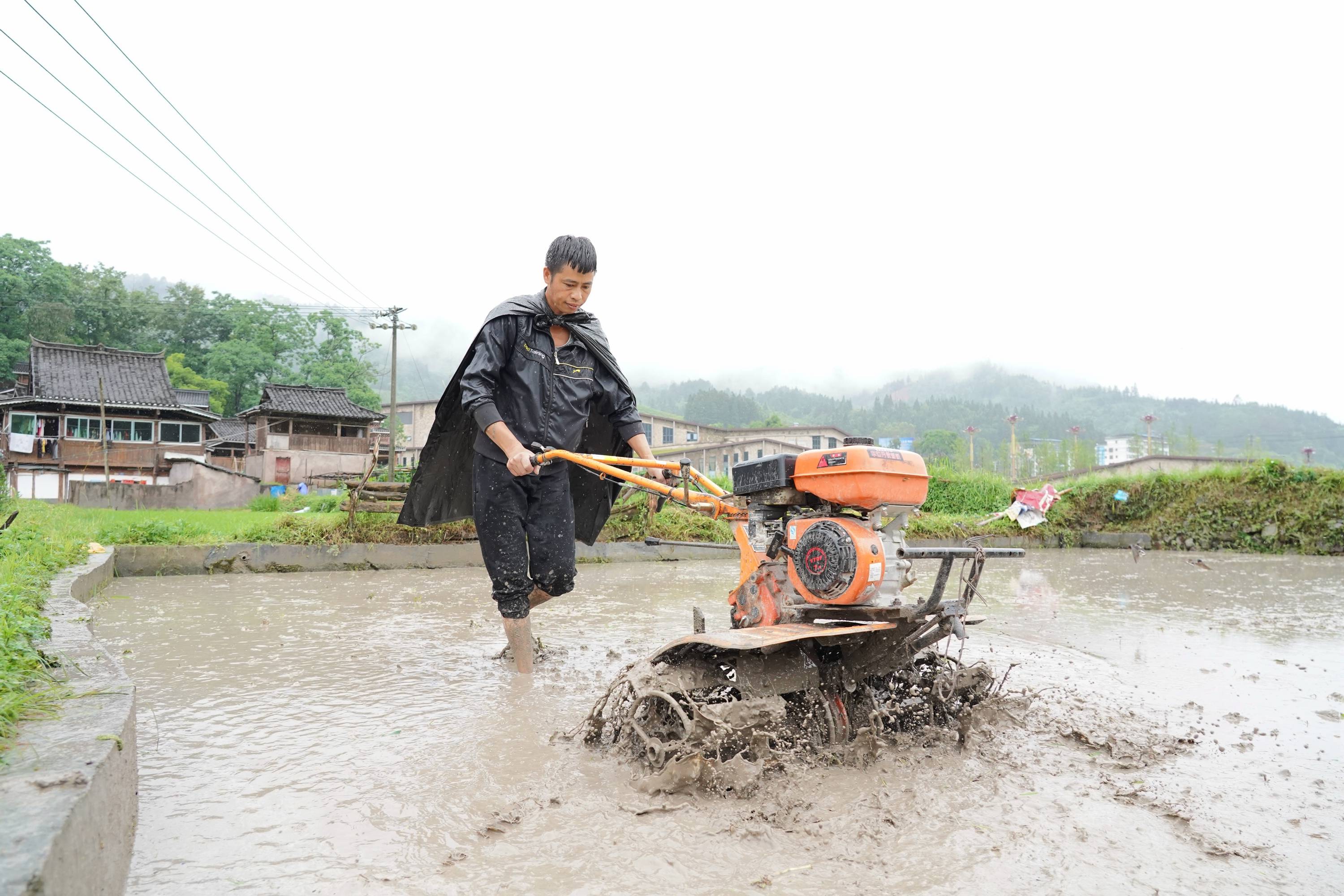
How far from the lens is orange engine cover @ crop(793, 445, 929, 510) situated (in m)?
2.72

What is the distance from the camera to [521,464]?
10.4 ft

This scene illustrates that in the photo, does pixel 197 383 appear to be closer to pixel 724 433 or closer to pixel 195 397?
pixel 195 397

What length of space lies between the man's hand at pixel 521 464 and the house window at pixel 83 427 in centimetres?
3352

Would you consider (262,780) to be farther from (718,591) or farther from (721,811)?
(718,591)

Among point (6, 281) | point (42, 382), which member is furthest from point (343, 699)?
point (6, 281)

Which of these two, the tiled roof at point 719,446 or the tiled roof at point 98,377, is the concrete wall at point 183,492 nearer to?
the tiled roof at point 98,377

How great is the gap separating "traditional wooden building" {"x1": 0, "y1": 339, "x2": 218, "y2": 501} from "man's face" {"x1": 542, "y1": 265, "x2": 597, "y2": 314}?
96.4 ft

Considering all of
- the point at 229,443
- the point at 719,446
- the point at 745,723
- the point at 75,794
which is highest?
the point at 229,443

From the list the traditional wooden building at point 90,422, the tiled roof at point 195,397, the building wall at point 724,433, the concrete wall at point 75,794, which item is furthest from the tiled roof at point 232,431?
the concrete wall at point 75,794

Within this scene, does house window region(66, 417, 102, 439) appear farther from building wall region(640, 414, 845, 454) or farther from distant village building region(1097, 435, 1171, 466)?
distant village building region(1097, 435, 1171, 466)

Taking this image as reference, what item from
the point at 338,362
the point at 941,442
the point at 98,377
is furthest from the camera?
the point at 941,442

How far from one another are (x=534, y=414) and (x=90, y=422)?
111 ft

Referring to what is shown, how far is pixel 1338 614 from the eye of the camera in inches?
237

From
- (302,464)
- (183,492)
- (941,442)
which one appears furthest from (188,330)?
(941,442)
